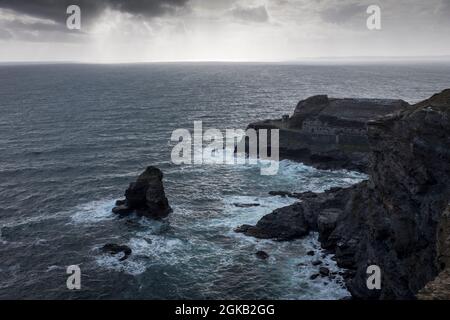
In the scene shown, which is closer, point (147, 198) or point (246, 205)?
point (147, 198)

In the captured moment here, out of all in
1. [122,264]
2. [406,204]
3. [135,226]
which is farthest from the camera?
[135,226]

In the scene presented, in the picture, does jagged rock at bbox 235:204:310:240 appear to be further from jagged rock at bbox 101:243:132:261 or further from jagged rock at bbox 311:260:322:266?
jagged rock at bbox 101:243:132:261

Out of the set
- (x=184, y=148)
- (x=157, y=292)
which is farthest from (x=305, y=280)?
(x=184, y=148)

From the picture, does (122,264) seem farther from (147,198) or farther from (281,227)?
(281,227)

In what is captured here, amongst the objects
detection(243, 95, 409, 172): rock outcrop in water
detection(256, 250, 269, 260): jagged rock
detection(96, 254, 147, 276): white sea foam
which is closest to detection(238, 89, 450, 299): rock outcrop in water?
detection(256, 250, 269, 260): jagged rock

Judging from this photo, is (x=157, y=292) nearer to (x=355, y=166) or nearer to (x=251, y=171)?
(x=251, y=171)

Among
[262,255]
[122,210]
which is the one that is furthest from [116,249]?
[262,255]

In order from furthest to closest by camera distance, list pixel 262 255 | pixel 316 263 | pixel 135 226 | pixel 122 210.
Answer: pixel 122 210
pixel 135 226
pixel 262 255
pixel 316 263
